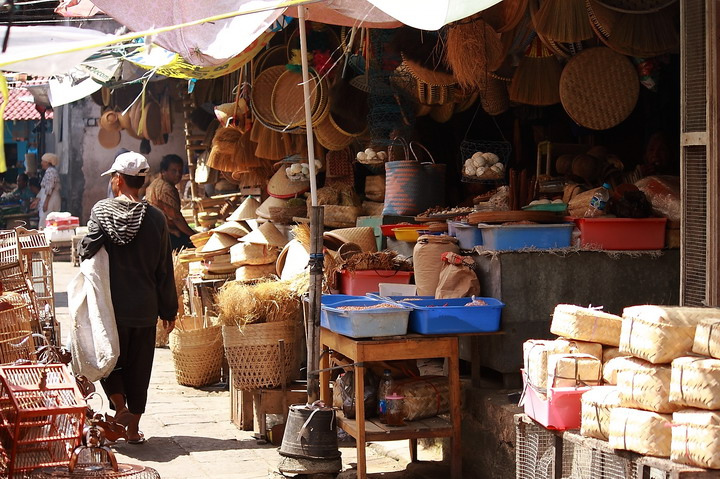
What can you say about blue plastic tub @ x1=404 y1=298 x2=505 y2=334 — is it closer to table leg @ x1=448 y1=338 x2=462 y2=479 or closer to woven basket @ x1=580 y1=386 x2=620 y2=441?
table leg @ x1=448 y1=338 x2=462 y2=479

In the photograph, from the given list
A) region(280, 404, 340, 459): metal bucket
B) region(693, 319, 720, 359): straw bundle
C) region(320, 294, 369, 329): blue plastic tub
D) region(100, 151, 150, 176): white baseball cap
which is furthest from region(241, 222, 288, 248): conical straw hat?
region(693, 319, 720, 359): straw bundle

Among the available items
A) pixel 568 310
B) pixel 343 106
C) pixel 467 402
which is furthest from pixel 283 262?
pixel 568 310

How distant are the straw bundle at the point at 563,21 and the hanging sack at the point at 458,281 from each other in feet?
5.39

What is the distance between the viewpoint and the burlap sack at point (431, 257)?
636 centimetres

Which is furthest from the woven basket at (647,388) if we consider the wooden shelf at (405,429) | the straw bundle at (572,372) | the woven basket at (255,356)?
the woven basket at (255,356)

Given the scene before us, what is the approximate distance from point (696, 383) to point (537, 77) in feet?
13.5

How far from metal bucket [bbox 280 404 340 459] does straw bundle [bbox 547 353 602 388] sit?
163 cm

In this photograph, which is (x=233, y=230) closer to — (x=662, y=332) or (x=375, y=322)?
(x=375, y=322)

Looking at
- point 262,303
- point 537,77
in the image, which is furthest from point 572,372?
point 537,77

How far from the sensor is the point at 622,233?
607 cm

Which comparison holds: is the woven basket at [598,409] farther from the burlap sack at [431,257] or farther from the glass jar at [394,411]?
the burlap sack at [431,257]

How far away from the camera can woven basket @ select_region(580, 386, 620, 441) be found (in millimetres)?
3982

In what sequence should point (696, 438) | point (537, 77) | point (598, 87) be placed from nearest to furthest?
1. point (696, 438)
2. point (598, 87)
3. point (537, 77)

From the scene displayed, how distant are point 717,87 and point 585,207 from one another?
1.60m
